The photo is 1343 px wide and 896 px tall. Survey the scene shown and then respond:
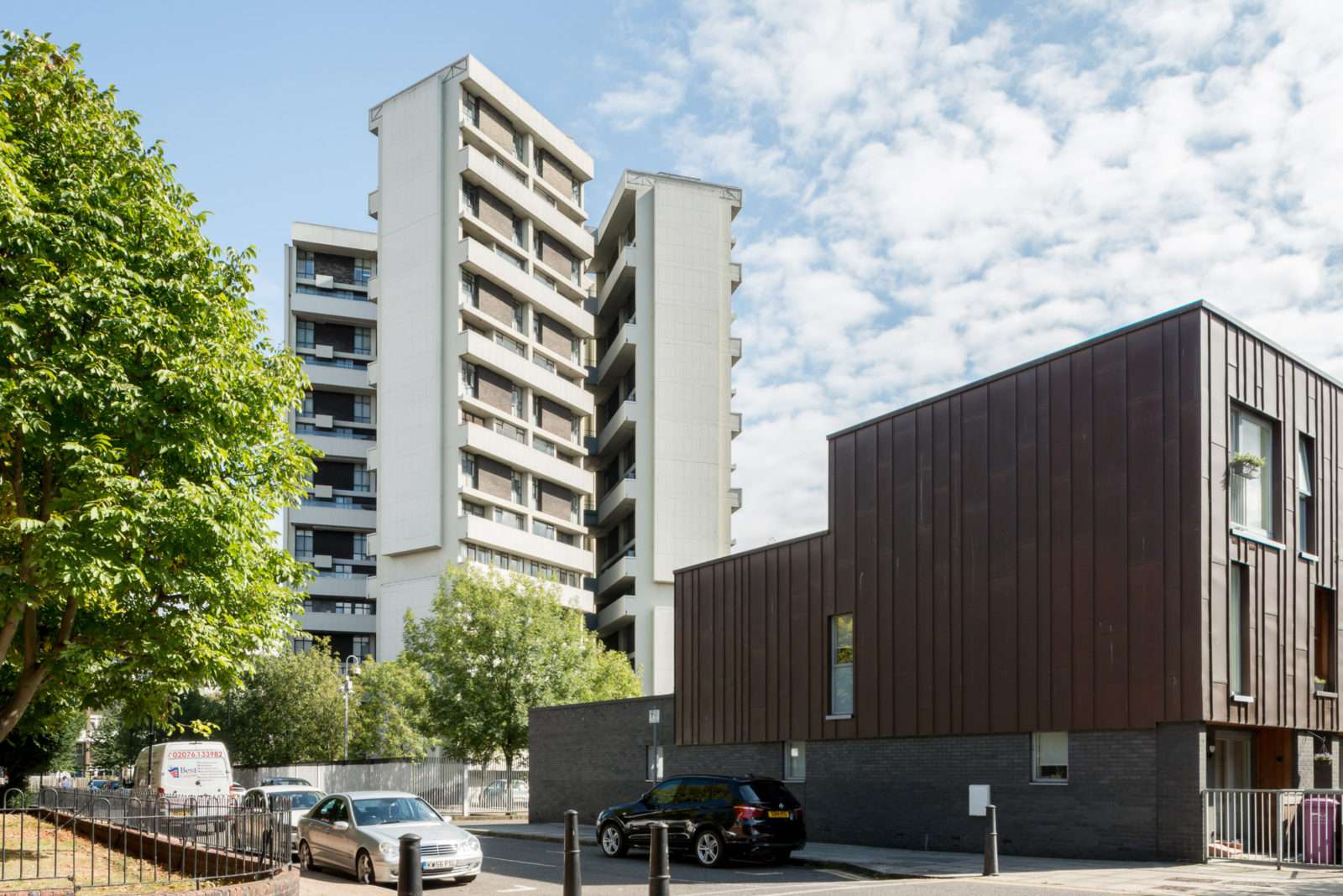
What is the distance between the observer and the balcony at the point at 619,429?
74.7 metres

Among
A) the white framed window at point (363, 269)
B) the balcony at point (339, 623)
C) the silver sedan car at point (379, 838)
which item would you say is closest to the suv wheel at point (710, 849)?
the silver sedan car at point (379, 838)

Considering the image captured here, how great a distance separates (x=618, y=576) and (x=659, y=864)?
6344 centimetres

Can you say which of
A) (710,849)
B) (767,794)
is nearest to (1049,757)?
(767,794)

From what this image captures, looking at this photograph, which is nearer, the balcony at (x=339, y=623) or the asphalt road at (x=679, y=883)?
the asphalt road at (x=679, y=883)

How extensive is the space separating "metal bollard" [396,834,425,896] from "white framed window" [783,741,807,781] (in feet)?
59.7

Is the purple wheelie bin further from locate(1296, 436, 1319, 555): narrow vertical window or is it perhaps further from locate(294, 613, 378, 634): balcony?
locate(294, 613, 378, 634): balcony

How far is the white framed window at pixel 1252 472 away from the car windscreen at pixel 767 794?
9120 millimetres

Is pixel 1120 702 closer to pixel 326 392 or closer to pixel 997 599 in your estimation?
pixel 997 599

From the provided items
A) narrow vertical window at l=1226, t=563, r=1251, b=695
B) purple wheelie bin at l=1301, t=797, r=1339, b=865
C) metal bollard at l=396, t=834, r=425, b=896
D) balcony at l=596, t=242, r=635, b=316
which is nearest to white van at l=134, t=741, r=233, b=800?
metal bollard at l=396, t=834, r=425, b=896

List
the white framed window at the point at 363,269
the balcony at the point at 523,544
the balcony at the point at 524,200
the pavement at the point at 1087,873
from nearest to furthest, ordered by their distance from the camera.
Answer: the pavement at the point at 1087,873 → the balcony at the point at 523,544 → the balcony at the point at 524,200 → the white framed window at the point at 363,269

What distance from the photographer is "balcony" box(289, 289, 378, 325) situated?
285 ft

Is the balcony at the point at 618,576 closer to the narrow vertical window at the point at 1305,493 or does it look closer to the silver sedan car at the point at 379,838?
the narrow vertical window at the point at 1305,493

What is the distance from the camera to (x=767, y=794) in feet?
71.7

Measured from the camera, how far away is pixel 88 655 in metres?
17.6
